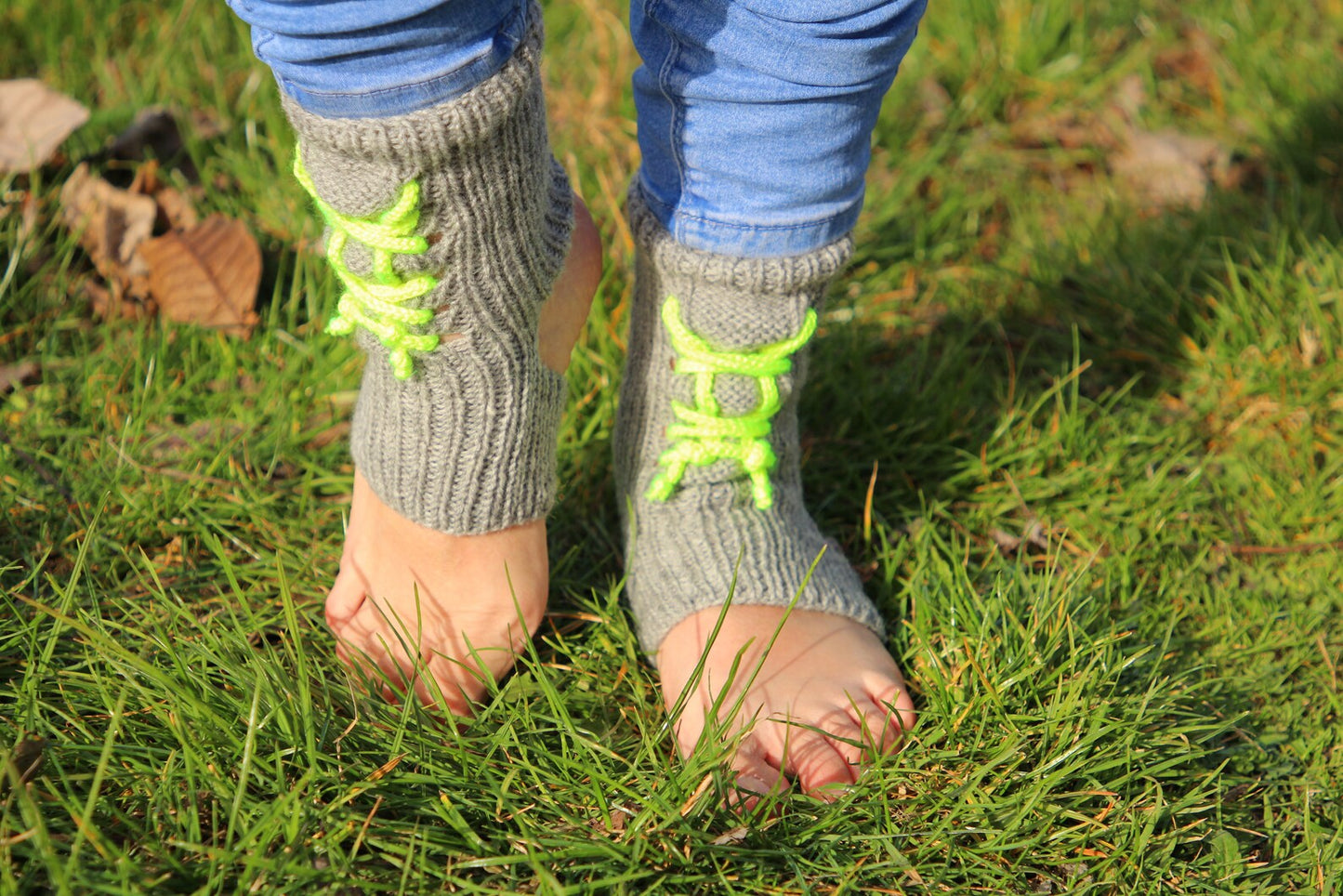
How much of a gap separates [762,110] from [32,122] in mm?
1275

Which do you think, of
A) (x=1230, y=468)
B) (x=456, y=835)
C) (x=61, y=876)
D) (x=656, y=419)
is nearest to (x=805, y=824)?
(x=456, y=835)

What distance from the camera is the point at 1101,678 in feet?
3.43

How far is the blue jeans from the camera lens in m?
0.77

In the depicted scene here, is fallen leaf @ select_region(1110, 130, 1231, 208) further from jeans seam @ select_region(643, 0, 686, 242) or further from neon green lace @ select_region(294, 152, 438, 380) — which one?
neon green lace @ select_region(294, 152, 438, 380)

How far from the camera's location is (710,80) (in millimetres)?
990

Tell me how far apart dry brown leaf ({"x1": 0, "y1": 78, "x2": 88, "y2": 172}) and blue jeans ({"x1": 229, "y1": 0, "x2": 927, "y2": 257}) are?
3.32ft

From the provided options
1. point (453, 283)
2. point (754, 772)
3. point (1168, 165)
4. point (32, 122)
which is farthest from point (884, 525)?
point (32, 122)

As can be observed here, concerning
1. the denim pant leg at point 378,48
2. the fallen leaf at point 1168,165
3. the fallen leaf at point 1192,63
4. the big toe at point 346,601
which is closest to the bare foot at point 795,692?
the big toe at point 346,601

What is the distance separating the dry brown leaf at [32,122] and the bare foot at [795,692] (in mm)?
1239

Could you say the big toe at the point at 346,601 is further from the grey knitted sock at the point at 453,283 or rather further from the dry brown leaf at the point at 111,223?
the dry brown leaf at the point at 111,223

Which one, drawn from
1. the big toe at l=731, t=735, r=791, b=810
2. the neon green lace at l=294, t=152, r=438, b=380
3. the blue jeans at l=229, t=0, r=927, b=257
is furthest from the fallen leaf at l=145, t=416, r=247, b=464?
the big toe at l=731, t=735, r=791, b=810

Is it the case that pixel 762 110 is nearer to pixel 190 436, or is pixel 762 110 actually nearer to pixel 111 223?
pixel 190 436

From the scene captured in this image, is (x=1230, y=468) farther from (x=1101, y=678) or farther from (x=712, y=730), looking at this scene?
(x=712, y=730)

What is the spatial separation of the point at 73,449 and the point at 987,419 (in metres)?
1.19
